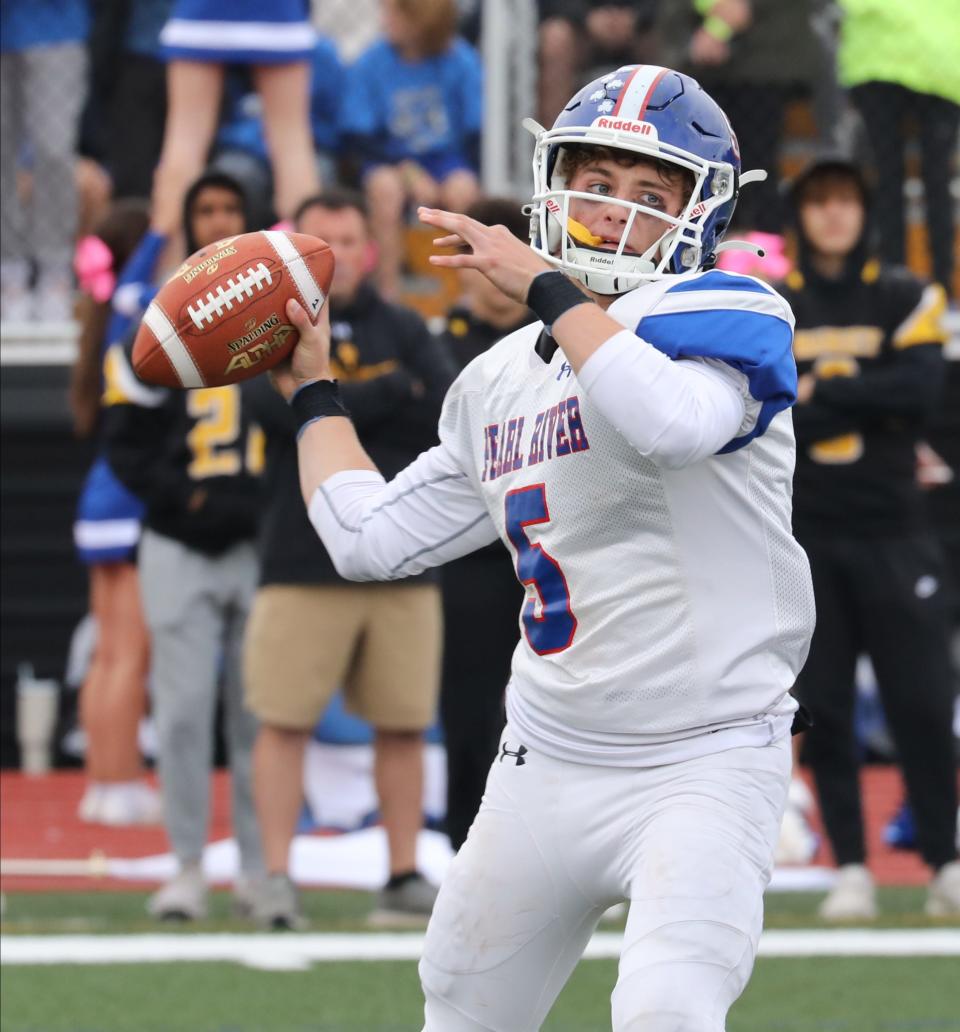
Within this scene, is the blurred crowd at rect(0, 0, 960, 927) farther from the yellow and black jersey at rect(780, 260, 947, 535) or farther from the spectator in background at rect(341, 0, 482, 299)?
the spectator in background at rect(341, 0, 482, 299)

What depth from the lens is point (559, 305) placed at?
10.3 ft

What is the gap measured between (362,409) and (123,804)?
2793 mm

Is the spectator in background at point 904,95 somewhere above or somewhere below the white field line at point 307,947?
above

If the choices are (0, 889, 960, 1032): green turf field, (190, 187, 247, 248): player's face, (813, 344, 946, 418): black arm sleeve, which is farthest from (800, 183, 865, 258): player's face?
(0, 889, 960, 1032): green turf field

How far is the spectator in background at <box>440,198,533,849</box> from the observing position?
21.3ft

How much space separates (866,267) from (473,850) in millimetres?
3775

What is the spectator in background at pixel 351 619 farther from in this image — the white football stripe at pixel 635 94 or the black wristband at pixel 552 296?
the black wristband at pixel 552 296

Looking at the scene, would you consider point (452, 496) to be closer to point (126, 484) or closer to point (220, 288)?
point (220, 288)

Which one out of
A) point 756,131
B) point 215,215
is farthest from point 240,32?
point 756,131

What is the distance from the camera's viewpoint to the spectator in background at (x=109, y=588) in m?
7.87

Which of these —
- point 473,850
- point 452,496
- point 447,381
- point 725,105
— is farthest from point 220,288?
point 725,105

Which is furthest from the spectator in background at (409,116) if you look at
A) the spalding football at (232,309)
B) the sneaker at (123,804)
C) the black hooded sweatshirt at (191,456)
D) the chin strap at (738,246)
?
the chin strap at (738,246)

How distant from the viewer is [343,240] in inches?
251

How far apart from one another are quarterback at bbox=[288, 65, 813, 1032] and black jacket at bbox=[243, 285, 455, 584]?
104 inches
